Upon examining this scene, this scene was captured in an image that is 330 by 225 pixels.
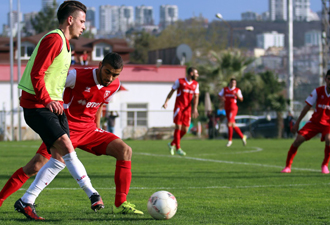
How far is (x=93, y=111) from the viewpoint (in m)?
5.58

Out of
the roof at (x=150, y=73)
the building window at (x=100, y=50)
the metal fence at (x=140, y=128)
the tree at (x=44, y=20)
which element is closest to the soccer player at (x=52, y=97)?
the metal fence at (x=140, y=128)

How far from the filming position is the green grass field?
5.04 m

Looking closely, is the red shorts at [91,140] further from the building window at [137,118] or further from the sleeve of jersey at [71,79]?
the building window at [137,118]

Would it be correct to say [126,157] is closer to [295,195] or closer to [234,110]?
[295,195]

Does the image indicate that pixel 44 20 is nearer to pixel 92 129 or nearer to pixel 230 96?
pixel 230 96

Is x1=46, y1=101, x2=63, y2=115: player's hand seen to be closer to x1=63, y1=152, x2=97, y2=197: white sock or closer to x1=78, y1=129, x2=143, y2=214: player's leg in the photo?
x1=63, y1=152, x2=97, y2=197: white sock

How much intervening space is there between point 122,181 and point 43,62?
57.3 inches

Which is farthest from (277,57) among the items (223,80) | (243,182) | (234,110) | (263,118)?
(243,182)

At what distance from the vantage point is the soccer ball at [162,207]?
15.9 feet

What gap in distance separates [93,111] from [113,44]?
38.4 metres

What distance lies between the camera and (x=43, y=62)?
4.59 metres

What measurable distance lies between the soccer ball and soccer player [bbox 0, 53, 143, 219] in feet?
0.88

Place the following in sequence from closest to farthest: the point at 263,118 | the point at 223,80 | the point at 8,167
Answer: the point at 8,167 < the point at 263,118 < the point at 223,80

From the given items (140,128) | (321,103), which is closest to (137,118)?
(140,128)
